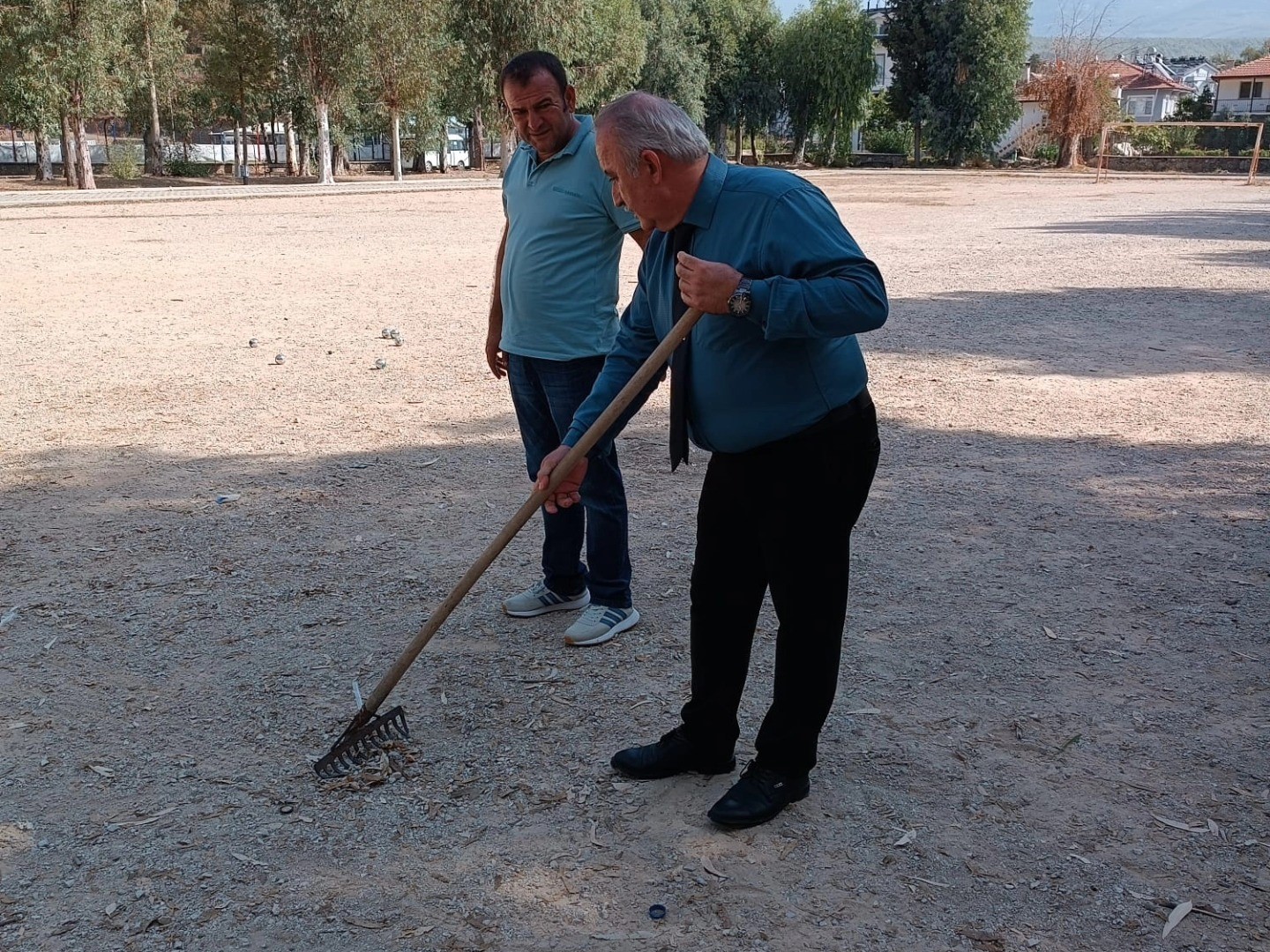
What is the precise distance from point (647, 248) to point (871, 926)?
173 cm

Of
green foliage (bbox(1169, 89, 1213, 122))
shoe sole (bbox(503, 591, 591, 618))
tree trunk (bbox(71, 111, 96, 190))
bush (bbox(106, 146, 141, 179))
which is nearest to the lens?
shoe sole (bbox(503, 591, 591, 618))

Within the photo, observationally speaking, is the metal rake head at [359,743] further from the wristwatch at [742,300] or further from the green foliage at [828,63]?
the green foliage at [828,63]

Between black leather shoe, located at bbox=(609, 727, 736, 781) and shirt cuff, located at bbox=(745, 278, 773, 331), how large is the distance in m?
1.32

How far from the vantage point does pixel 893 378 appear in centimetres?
854

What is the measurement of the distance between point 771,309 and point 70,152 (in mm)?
45611

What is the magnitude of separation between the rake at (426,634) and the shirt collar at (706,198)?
36cm

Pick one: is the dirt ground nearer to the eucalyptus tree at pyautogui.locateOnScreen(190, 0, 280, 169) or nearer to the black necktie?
the black necktie

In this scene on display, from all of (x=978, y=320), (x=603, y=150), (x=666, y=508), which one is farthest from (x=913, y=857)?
(x=978, y=320)

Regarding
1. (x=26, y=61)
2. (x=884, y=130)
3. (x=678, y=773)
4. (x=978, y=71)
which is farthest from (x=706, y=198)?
(x=884, y=130)

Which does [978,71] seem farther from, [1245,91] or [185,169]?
[185,169]

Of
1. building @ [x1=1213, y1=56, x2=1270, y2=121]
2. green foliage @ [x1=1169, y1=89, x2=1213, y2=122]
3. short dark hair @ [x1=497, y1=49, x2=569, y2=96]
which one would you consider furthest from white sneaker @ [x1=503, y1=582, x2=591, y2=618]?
building @ [x1=1213, y1=56, x2=1270, y2=121]

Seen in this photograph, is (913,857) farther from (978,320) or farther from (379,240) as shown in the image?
(379,240)

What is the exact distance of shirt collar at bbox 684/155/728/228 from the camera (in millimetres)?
2666

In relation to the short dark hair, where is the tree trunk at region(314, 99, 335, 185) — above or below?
above
